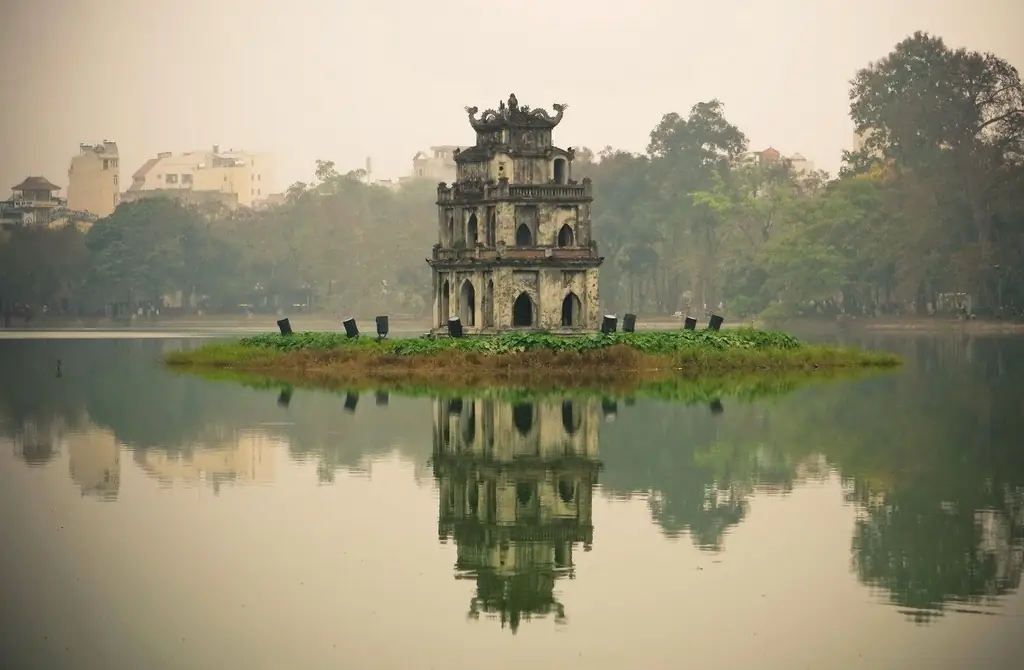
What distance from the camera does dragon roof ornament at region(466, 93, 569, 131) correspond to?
64250 millimetres

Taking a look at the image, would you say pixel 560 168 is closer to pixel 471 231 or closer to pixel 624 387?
pixel 471 231

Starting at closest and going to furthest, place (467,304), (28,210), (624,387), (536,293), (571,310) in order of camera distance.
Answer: (624,387), (536,293), (571,310), (467,304), (28,210)

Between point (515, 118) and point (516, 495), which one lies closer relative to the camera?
point (516, 495)

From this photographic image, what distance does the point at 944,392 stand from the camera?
53.6 metres

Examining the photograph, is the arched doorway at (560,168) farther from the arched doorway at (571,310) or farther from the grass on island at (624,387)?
the grass on island at (624,387)

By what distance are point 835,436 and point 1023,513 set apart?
1199cm

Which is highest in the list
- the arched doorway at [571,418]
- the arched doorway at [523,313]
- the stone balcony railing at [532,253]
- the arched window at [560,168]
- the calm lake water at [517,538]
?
the arched window at [560,168]

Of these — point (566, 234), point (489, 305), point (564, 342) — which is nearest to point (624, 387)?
point (564, 342)

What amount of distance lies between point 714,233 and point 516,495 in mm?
109612

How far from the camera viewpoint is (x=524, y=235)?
212 ft

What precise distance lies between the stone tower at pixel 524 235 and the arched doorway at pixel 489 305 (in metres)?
0.04

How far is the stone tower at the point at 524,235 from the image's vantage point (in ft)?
208

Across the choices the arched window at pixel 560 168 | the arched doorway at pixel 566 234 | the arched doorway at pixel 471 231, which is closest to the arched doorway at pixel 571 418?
the arched doorway at pixel 566 234

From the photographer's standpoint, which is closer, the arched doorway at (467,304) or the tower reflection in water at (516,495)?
the tower reflection in water at (516,495)
